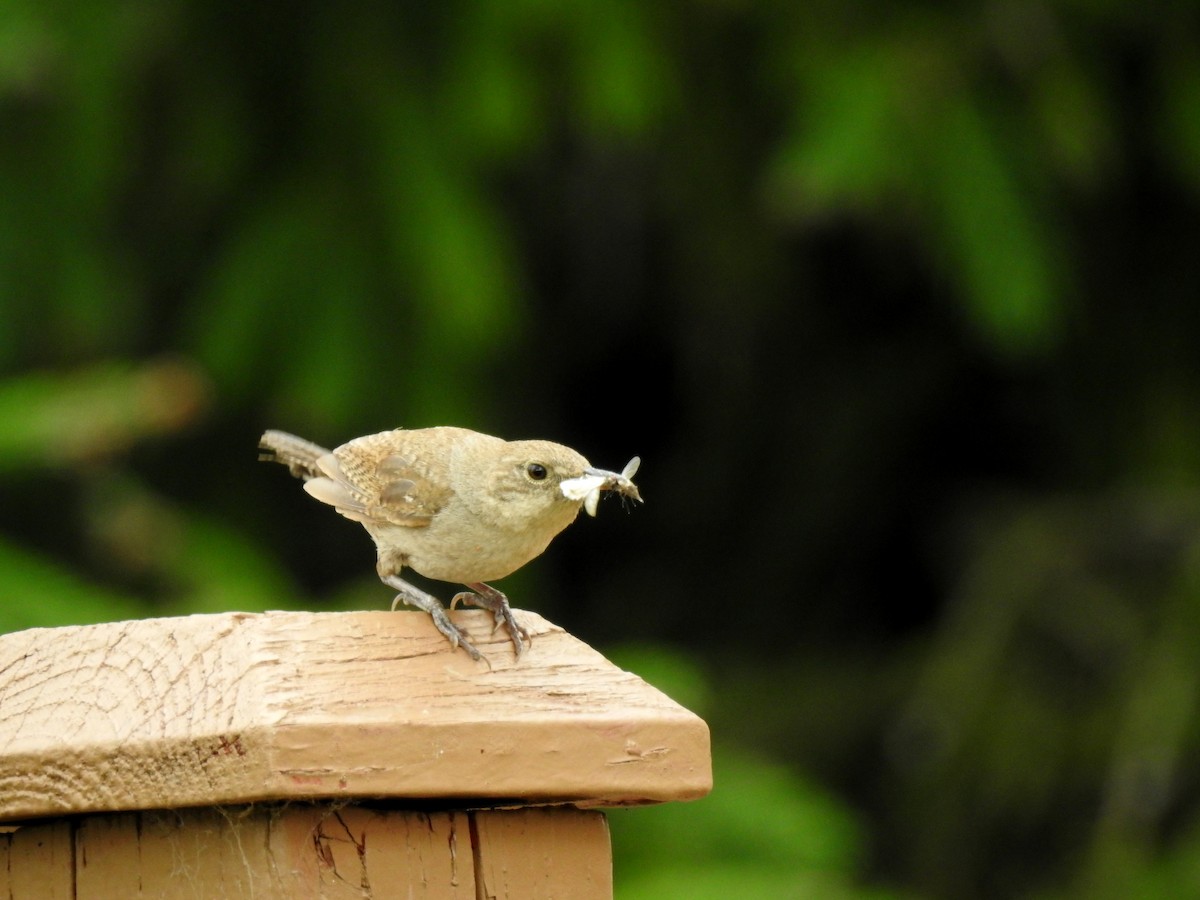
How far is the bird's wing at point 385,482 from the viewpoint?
8.82 ft

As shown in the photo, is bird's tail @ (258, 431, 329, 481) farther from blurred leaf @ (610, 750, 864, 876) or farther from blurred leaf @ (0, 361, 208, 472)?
blurred leaf @ (610, 750, 864, 876)

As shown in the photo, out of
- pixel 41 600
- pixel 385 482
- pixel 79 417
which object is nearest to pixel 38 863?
pixel 385 482

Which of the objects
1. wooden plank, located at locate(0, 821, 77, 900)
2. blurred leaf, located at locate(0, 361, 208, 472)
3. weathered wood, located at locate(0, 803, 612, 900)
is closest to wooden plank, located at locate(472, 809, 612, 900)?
weathered wood, located at locate(0, 803, 612, 900)

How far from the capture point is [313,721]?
5.42 feet

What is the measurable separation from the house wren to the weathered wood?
50 centimetres

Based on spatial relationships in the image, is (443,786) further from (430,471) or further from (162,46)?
(162,46)

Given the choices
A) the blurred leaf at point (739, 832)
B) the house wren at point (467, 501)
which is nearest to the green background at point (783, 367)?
the blurred leaf at point (739, 832)

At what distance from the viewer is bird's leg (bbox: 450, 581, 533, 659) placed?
195cm

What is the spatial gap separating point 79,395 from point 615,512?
441cm

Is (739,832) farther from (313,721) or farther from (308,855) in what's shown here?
(313,721)

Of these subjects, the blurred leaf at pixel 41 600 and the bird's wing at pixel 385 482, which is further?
the blurred leaf at pixel 41 600

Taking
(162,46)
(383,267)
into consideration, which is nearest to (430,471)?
(383,267)

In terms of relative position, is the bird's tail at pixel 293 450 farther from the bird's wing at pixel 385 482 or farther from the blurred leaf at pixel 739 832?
the blurred leaf at pixel 739 832

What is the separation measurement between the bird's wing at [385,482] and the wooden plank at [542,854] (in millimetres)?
898
